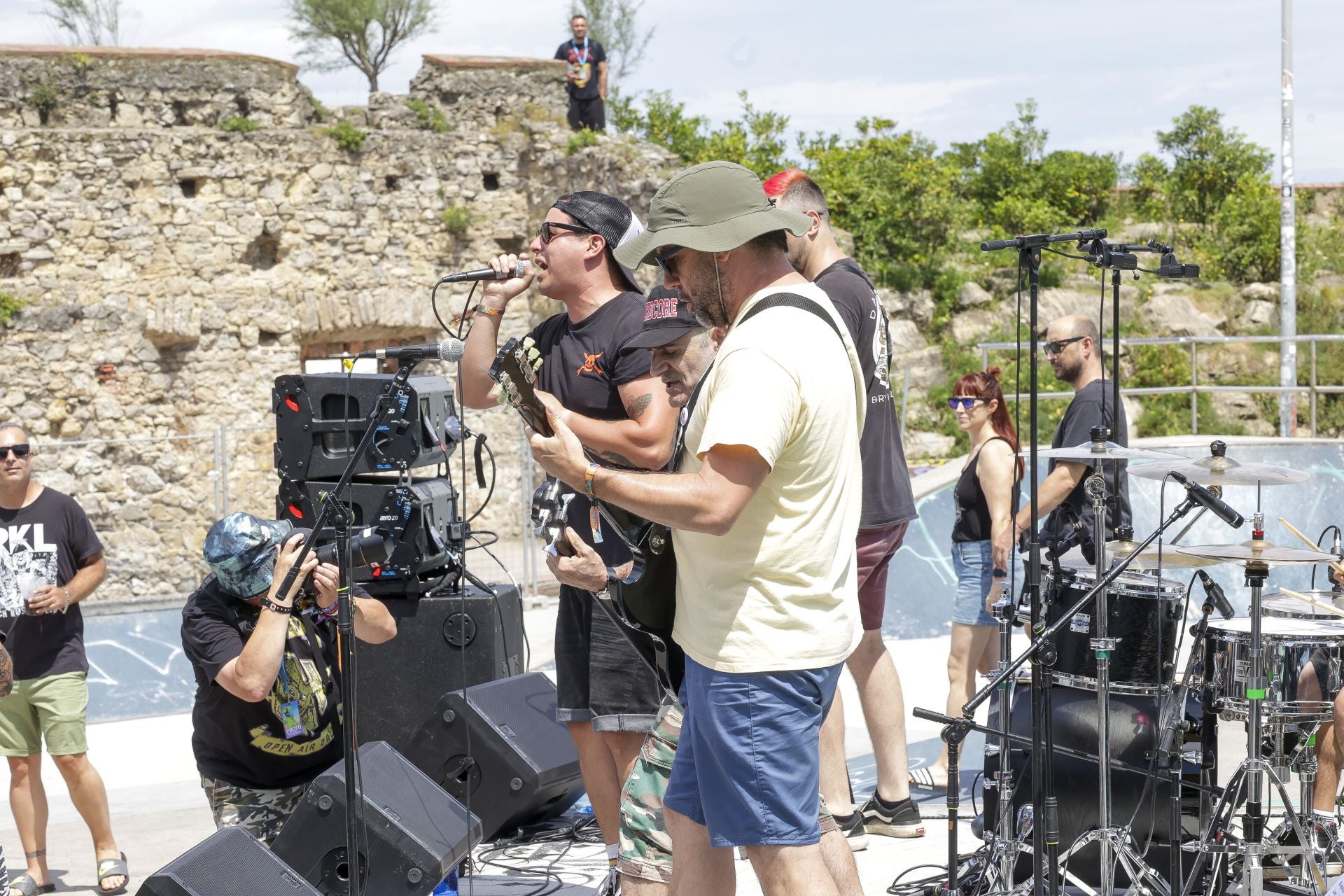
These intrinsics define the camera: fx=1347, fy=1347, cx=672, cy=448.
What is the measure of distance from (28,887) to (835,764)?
3032 millimetres

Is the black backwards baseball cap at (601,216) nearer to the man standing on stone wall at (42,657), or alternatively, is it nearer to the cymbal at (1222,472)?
the cymbal at (1222,472)

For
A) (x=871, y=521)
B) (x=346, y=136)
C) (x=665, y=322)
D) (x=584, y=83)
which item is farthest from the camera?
(x=584, y=83)

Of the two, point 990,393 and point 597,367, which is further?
point 990,393

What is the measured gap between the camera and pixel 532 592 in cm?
1132

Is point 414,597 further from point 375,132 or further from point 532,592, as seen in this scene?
point 375,132

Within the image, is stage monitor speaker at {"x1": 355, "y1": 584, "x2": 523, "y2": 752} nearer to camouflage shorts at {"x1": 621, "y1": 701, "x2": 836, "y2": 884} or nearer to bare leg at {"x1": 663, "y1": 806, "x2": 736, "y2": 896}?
camouflage shorts at {"x1": 621, "y1": 701, "x2": 836, "y2": 884}

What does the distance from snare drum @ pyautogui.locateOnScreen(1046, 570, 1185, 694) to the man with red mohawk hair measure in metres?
0.58

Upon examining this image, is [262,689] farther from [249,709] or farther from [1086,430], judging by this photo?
[1086,430]

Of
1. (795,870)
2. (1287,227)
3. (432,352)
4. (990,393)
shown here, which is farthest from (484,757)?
(1287,227)

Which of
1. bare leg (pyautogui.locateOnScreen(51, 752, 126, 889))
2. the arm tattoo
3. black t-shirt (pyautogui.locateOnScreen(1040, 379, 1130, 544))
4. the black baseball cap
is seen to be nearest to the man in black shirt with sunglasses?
the arm tattoo

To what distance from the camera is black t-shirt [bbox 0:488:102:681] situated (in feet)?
17.1

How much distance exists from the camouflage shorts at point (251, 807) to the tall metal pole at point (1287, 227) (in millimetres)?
12202

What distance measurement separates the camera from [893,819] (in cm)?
457

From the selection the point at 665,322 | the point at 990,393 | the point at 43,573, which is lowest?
the point at 43,573
